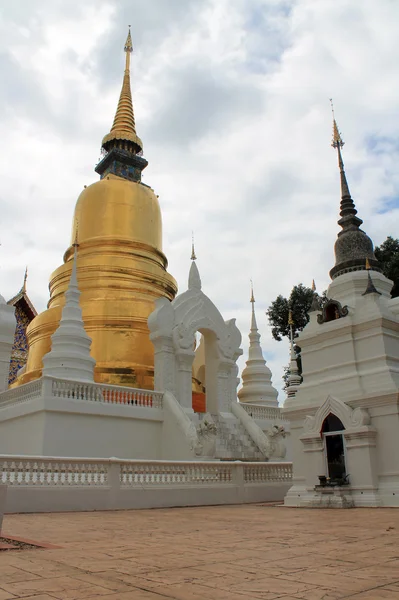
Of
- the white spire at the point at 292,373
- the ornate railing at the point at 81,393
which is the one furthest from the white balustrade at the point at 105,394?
the white spire at the point at 292,373

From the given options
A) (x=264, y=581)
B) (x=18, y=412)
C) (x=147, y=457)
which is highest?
(x=18, y=412)

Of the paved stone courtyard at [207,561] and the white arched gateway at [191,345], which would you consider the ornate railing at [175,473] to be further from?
the white arched gateway at [191,345]

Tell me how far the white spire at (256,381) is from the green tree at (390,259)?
18.5 feet

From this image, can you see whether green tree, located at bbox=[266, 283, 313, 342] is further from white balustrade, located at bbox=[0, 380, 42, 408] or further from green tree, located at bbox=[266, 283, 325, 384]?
white balustrade, located at bbox=[0, 380, 42, 408]

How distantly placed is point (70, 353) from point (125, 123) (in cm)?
1590

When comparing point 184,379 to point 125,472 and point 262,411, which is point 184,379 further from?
point 125,472

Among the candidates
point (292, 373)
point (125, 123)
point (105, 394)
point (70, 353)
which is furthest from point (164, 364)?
point (125, 123)

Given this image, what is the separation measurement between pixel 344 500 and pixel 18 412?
838 cm

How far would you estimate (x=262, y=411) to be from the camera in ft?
61.2

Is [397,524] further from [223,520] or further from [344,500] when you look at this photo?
[344,500]

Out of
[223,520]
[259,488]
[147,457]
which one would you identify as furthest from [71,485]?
[147,457]

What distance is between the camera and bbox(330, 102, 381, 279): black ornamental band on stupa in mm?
13156

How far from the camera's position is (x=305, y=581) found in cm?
318

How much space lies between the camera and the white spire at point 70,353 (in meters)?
15.0
